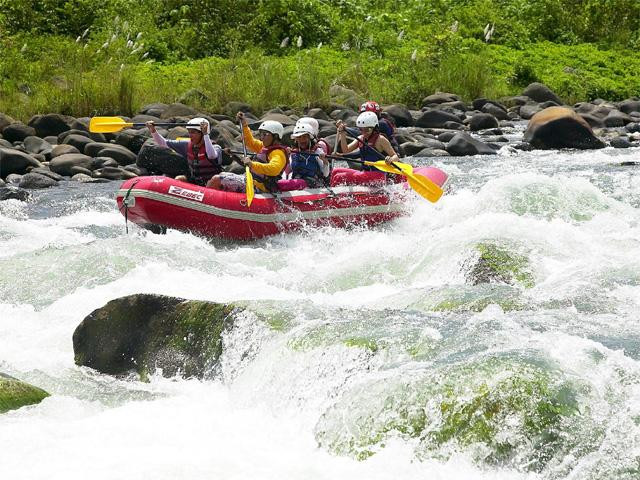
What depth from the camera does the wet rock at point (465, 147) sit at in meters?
14.9

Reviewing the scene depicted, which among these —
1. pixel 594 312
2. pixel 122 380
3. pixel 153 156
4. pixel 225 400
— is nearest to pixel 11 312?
pixel 122 380

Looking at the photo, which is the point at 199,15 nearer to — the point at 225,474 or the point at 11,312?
the point at 11,312

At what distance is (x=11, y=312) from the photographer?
7516mm

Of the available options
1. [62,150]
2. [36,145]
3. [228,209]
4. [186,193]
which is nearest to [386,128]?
[228,209]

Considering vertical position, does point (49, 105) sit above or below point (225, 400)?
below

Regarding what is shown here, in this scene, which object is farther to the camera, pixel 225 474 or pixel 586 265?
pixel 586 265

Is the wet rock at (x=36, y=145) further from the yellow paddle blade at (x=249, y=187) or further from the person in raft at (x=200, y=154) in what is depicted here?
the yellow paddle blade at (x=249, y=187)

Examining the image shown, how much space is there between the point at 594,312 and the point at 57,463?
3288 mm

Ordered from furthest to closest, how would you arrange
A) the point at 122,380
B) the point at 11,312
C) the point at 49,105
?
the point at 49,105 → the point at 11,312 → the point at 122,380

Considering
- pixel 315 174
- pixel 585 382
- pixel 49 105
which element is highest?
pixel 585 382

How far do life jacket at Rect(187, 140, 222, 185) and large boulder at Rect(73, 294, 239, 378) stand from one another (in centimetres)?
420

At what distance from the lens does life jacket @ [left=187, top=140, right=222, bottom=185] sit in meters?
10.5

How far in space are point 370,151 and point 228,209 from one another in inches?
79.4

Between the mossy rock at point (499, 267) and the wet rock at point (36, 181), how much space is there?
6.70 m
